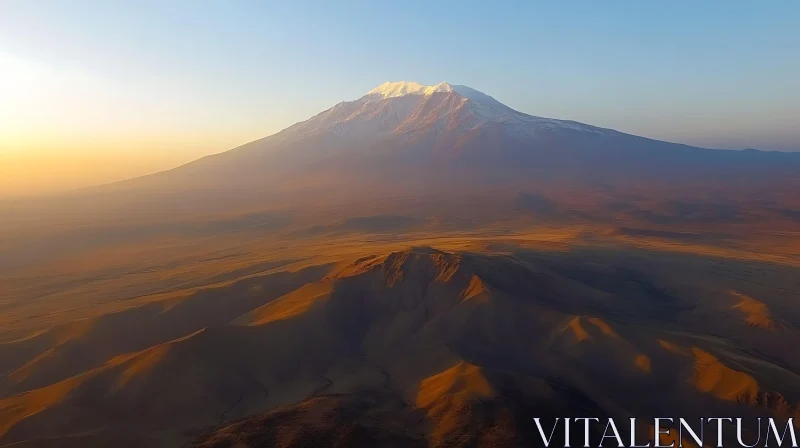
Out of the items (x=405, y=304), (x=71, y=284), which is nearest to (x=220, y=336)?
(x=405, y=304)

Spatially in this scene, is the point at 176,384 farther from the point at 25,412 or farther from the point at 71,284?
the point at 71,284

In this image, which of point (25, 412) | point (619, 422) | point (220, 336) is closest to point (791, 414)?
point (619, 422)

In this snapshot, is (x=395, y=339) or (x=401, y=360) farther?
(x=395, y=339)

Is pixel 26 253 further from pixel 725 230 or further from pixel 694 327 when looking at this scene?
pixel 725 230

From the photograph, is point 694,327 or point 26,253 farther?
point 26,253

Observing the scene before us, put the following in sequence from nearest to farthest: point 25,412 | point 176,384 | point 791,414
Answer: point 791,414
point 25,412
point 176,384

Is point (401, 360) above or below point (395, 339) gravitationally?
below

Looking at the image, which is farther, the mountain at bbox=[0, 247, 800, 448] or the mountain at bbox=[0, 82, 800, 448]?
the mountain at bbox=[0, 82, 800, 448]

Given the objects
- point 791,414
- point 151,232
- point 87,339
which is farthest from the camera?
point 151,232

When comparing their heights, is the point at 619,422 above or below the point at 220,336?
below

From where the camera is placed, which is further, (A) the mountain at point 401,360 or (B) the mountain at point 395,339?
(B) the mountain at point 395,339
